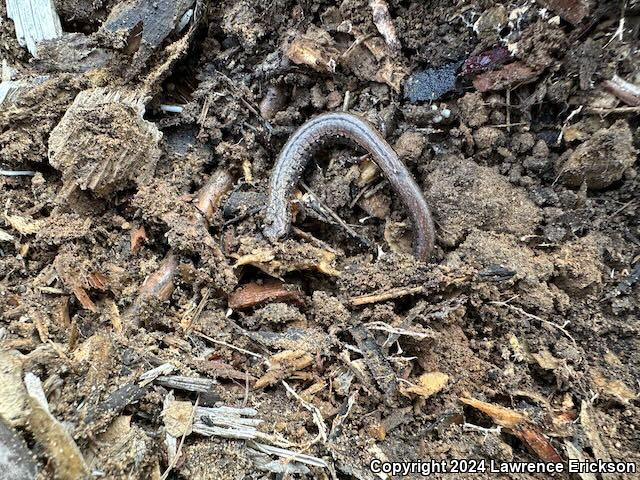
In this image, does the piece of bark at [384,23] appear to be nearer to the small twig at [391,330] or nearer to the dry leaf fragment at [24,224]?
the small twig at [391,330]

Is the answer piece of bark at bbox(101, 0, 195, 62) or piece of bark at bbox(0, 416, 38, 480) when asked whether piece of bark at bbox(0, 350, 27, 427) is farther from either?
piece of bark at bbox(101, 0, 195, 62)

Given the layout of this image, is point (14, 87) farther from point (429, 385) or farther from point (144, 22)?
point (429, 385)

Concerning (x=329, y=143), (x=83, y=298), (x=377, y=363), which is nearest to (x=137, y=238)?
(x=83, y=298)

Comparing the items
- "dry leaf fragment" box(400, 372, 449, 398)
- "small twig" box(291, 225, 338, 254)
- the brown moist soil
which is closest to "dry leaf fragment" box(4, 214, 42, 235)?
the brown moist soil

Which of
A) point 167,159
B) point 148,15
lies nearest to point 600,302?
point 167,159

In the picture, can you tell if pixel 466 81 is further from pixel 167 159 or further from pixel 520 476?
pixel 520 476
